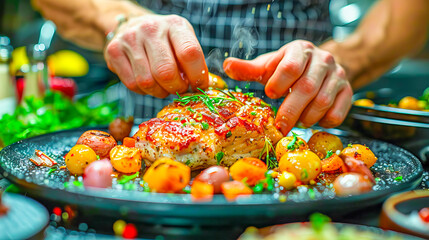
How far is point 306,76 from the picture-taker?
1.86 meters

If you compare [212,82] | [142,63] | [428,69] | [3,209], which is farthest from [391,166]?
[428,69]

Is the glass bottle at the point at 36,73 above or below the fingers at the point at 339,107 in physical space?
below

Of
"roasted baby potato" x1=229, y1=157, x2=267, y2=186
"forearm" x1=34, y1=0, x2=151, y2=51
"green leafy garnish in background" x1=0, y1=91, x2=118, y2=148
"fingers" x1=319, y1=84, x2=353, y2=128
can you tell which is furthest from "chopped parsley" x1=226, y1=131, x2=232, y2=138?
"forearm" x1=34, y1=0, x2=151, y2=51

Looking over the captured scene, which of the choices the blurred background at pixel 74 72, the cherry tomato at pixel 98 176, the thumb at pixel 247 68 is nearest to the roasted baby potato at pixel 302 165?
the thumb at pixel 247 68

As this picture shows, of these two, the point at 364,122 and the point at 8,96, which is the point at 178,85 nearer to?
the point at 364,122

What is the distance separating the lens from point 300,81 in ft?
6.08

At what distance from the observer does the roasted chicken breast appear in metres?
1.60

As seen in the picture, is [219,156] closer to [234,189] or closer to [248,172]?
[248,172]

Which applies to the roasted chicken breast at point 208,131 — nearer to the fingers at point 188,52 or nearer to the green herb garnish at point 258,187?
the fingers at point 188,52

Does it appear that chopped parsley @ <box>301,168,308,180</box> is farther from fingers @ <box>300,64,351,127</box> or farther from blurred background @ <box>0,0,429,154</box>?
blurred background @ <box>0,0,429,154</box>

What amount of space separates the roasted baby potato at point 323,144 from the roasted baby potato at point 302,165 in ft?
1.20

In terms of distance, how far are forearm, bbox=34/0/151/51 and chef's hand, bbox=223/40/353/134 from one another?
4.20 feet

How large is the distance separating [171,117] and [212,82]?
1.30 ft

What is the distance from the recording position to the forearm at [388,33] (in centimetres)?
335
